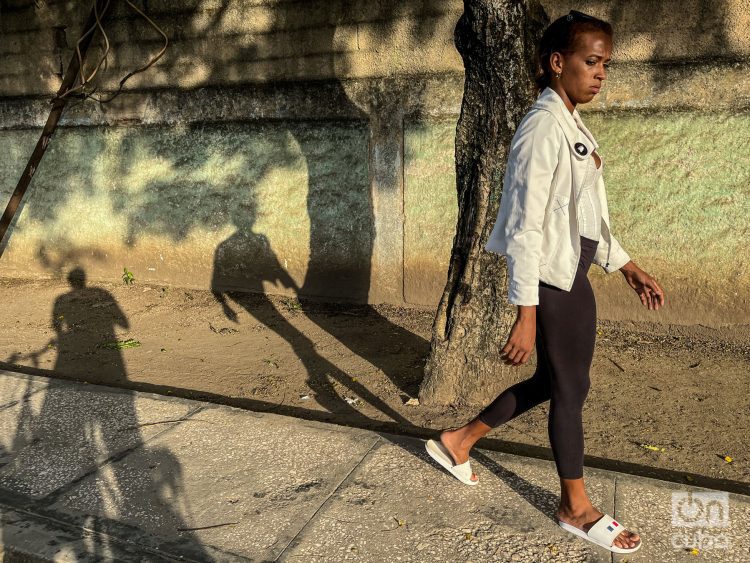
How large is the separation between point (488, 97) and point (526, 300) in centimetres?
180

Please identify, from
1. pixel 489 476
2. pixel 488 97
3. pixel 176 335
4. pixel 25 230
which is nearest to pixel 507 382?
pixel 489 476

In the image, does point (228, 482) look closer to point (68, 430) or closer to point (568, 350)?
point (68, 430)

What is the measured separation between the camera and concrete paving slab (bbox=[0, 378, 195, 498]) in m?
3.31

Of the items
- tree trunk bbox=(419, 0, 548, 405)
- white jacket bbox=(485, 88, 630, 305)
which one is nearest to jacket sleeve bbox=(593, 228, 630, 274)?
white jacket bbox=(485, 88, 630, 305)

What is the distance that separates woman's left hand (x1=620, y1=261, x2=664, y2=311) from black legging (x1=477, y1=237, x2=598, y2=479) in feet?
1.07

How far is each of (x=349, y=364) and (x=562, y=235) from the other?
2646mm

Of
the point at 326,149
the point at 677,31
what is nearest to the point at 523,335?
the point at 677,31

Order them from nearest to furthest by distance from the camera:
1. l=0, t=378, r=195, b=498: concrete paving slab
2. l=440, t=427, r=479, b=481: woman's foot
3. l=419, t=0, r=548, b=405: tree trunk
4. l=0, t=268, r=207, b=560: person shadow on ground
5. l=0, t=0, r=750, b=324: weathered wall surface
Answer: l=0, t=268, r=207, b=560: person shadow on ground → l=440, t=427, r=479, b=481: woman's foot → l=0, t=378, r=195, b=498: concrete paving slab → l=419, t=0, r=548, b=405: tree trunk → l=0, t=0, r=750, b=324: weathered wall surface

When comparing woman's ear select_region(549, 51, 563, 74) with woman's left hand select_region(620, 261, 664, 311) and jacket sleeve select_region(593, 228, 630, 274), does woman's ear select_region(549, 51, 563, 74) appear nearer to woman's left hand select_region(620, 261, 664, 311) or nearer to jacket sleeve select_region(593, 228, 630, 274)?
jacket sleeve select_region(593, 228, 630, 274)

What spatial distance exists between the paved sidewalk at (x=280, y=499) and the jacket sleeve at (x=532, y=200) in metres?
0.95

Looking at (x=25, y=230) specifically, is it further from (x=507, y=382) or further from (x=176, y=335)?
(x=507, y=382)

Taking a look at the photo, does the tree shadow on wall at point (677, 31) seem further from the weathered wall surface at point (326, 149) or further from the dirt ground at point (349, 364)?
the dirt ground at point (349, 364)

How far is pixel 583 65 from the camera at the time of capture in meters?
2.45

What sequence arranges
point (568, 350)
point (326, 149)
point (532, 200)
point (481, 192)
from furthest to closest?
point (326, 149) < point (481, 192) < point (568, 350) < point (532, 200)
